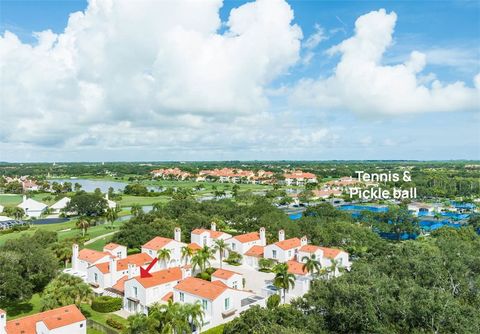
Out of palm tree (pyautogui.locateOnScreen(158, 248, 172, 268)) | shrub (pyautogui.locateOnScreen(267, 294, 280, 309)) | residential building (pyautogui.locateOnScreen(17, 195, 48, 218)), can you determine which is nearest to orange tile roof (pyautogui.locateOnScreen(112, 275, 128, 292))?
palm tree (pyautogui.locateOnScreen(158, 248, 172, 268))

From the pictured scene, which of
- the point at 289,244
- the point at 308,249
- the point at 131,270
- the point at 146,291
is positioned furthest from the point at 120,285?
the point at 308,249

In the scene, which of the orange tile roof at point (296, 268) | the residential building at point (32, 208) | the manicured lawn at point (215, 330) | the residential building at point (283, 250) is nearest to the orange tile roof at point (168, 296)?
the manicured lawn at point (215, 330)

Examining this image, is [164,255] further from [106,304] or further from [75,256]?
[75,256]

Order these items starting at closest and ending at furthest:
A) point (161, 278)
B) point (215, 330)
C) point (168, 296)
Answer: point (215, 330) → point (168, 296) → point (161, 278)

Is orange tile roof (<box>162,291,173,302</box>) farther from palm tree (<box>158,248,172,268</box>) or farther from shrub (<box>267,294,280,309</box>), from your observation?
shrub (<box>267,294,280,309</box>)

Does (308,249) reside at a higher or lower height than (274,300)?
higher

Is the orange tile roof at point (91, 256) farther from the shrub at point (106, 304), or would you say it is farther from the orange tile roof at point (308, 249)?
the orange tile roof at point (308, 249)

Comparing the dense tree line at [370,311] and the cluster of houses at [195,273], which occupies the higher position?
the dense tree line at [370,311]
